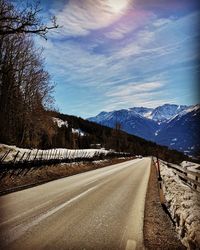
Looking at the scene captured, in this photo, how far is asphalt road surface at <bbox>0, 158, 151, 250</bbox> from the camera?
6.46 metres

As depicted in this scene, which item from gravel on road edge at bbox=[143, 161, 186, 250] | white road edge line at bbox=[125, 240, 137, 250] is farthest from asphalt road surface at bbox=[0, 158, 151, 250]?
gravel on road edge at bbox=[143, 161, 186, 250]

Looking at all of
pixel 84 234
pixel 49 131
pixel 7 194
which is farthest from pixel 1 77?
pixel 84 234

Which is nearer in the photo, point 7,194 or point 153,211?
point 153,211

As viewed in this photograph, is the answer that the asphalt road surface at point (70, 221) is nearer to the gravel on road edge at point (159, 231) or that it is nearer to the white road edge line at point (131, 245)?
the white road edge line at point (131, 245)

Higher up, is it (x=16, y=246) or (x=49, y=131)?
(x=49, y=131)

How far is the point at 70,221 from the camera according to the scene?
838 cm

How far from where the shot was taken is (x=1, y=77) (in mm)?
33750

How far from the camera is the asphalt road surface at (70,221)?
646cm

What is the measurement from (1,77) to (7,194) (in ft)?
76.1

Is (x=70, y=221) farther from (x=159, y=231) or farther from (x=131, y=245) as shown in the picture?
(x=131, y=245)

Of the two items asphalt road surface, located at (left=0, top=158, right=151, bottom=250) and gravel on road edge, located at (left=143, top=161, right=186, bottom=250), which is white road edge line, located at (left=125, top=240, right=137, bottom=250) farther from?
gravel on road edge, located at (left=143, top=161, right=186, bottom=250)

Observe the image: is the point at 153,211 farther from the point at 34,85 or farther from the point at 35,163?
the point at 34,85

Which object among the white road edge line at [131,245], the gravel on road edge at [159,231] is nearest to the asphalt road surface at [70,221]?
the white road edge line at [131,245]

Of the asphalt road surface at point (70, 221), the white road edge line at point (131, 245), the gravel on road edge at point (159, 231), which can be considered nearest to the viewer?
the white road edge line at point (131, 245)
